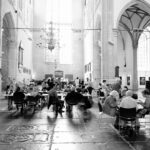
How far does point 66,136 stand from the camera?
527 centimetres

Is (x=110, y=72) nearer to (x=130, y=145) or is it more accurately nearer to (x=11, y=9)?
(x=11, y=9)

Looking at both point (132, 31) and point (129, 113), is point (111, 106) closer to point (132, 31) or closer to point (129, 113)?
point (129, 113)

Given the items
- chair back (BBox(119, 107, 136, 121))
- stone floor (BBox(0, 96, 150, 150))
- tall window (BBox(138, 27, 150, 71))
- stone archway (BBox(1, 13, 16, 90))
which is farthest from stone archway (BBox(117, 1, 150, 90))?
chair back (BBox(119, 107, 136, 121))

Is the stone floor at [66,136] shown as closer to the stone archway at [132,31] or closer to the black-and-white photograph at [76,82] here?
the black-and-white photograph at [76,82]

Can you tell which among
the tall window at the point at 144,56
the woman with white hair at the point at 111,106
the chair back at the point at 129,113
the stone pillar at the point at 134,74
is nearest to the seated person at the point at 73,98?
the woman with white hair at the point at 111,106

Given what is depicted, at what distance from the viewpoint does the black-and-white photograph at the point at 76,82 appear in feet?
17.5

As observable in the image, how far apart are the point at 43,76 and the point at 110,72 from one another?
59.5ft

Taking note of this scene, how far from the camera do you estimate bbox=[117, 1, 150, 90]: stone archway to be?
2250cm

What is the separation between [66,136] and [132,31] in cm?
2066

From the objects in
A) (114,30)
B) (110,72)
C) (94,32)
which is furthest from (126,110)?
(94,32)

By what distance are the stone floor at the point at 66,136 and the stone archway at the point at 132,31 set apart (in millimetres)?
16693

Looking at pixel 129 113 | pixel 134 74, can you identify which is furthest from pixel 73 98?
pixel 134 74

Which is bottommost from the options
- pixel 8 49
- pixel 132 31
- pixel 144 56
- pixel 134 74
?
pixel 134 74

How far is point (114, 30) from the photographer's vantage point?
16.7m
